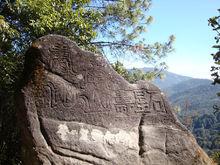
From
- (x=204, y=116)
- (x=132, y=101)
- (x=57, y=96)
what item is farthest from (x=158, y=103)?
(x=204, y=116)

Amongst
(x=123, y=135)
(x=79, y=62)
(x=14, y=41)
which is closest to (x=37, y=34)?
(x=14, y=41)

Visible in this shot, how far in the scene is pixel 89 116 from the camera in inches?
257

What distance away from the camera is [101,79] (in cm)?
680

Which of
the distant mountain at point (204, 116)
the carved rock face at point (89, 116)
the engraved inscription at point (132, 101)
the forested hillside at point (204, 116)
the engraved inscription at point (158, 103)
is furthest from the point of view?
the distant mountain at point (204, 116)

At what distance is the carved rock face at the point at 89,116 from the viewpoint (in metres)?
6.22

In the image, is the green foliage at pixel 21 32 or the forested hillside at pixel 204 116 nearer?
the green foliage at pixel 21 32

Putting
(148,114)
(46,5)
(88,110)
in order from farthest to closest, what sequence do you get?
1. (46,5)
2. (148,114)
3. (88,110)

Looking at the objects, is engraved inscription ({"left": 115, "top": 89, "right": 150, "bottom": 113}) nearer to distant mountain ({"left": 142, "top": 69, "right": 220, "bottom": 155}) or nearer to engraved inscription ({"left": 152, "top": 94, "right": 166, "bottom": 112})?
engraved inscription ({"left": 152, "top": 94, "right": 166, "bottom": 112})

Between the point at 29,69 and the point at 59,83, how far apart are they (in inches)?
20.9

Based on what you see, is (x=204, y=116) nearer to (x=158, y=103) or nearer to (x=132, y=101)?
(x=158, y=103)

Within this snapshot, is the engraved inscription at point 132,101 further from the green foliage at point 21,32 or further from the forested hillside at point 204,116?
the forested hillside at point 204,116

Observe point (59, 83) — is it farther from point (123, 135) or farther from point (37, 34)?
point (37, 34)

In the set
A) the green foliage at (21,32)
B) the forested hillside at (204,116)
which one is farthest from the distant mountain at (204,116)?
the green foliage at (21,32)

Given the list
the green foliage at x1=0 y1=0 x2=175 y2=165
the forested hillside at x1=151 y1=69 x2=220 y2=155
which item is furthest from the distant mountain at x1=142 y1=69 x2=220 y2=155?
the green foliage at x1=0 y1=0 x2=175 y2=165
